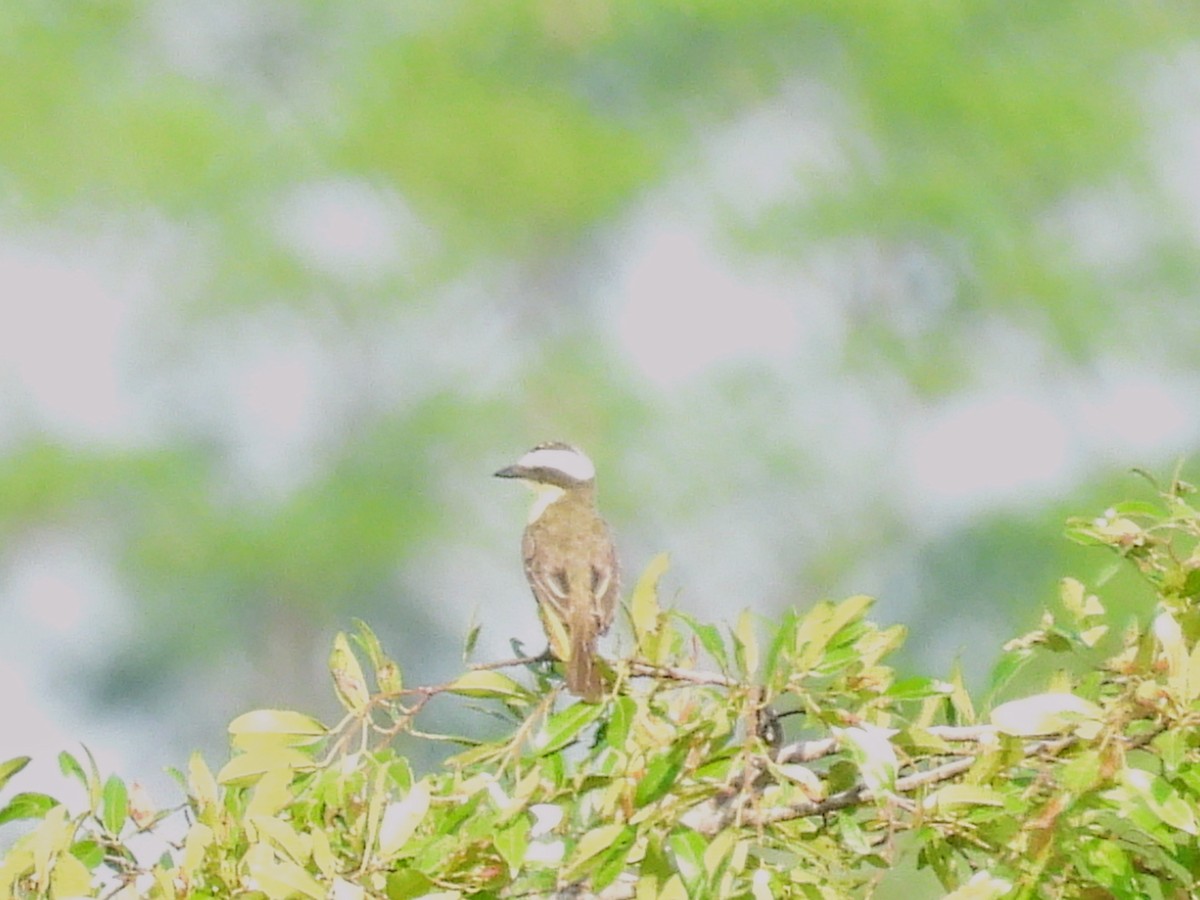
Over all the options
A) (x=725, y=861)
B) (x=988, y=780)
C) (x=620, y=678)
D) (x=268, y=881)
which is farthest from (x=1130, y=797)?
(x=268, y=881)

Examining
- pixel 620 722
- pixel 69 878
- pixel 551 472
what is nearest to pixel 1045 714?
pixel 620 722

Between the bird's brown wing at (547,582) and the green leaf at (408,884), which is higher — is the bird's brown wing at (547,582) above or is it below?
above

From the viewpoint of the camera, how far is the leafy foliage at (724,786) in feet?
7.49

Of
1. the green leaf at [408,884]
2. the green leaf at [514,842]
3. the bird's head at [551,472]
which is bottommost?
the green leaf at [408,884]

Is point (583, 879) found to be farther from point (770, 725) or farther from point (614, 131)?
point (614, 131)

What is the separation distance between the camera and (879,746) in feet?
7.52

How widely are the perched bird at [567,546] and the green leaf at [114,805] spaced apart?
3.11ft

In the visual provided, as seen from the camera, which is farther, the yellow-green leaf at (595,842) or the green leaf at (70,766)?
the green leaf at (70,766)

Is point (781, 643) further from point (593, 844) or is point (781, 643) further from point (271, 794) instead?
point (271, 794)

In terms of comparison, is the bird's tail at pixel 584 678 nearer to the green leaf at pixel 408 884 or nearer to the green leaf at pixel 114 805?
the green leaf at pixel 408 884

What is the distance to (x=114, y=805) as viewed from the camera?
2676mm

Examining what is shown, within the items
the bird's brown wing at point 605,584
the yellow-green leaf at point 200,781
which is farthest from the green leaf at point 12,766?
the bird's brown wing at point 605,584

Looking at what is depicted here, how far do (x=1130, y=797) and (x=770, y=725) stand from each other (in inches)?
19.3

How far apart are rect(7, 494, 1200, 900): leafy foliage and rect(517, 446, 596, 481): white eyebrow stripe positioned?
2838 millimetres
